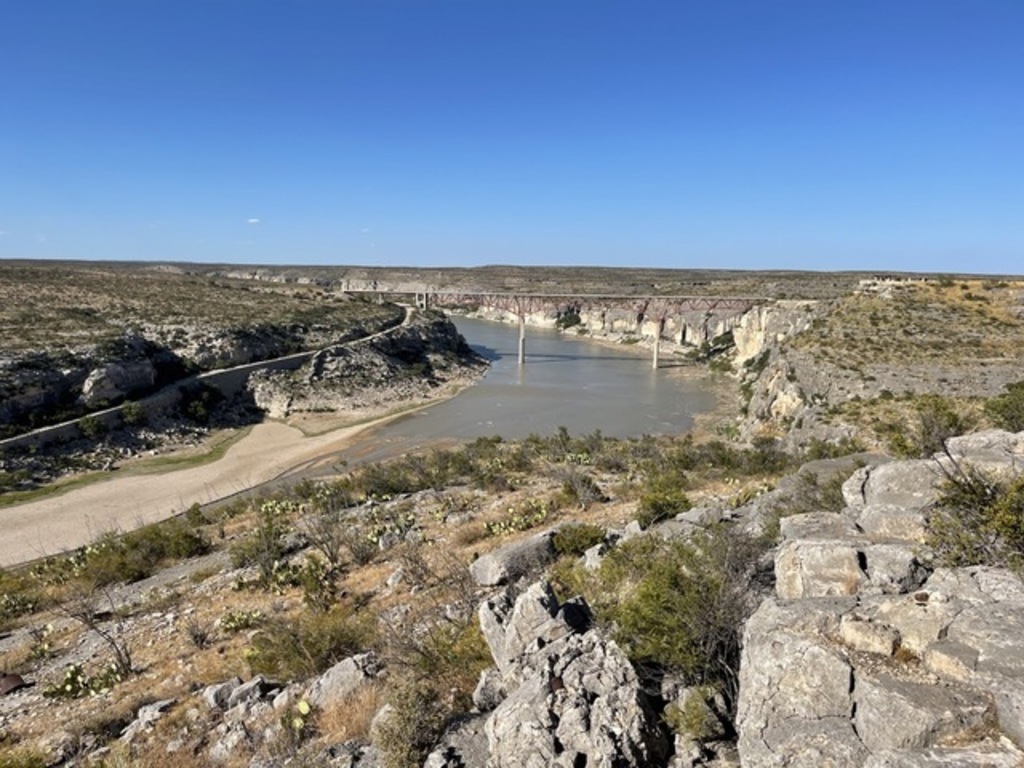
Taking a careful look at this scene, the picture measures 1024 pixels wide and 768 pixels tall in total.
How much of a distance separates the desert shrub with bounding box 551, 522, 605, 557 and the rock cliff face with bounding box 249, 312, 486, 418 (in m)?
32.1

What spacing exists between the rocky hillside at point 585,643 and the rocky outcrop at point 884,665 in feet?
0.05

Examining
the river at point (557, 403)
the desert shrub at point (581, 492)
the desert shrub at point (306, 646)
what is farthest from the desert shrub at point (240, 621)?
the river at point (557, 403)

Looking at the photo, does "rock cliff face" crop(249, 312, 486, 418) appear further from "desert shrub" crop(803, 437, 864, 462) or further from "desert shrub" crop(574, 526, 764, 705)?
"desert shrub" crop(574, 526, 764, 705)

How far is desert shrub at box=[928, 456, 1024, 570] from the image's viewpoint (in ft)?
17.6

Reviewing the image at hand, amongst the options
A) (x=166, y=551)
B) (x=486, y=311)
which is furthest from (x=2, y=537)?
(x=486, y=311)

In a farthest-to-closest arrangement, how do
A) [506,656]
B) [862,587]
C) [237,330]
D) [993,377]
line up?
[237,330] < [993,377] < [506,656] < [862,587]

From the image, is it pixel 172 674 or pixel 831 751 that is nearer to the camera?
pixel 831 751

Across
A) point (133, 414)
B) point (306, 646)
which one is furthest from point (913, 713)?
point (133, 414)

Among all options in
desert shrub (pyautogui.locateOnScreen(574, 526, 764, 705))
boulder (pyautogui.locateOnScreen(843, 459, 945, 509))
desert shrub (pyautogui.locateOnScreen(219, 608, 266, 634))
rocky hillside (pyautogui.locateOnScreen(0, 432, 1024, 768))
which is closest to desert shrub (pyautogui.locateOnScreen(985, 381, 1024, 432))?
rocky hillside (pyautogui.locateOnScreen(0, 432, 1024, 768))

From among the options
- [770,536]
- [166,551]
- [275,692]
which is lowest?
[166,551]

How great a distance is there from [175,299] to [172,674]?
52.3 meters

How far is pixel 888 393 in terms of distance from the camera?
24750mm

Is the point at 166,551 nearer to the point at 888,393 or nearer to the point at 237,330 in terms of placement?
the point at 888,393

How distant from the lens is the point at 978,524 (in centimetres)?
586
